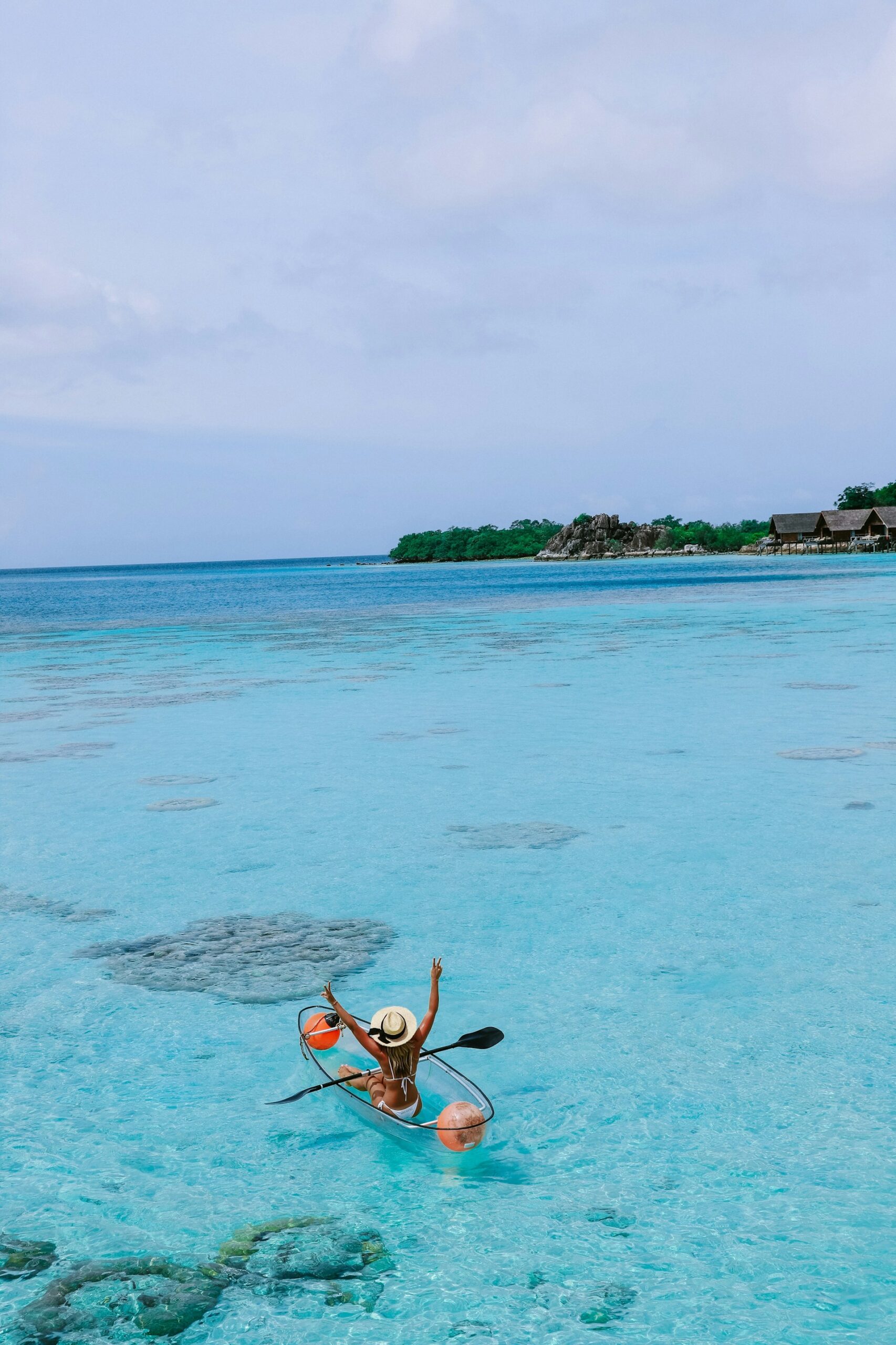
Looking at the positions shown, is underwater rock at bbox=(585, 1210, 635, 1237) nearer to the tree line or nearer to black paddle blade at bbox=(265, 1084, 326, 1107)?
black paddle blade at bbox=(265, 1084, 326, 1107)

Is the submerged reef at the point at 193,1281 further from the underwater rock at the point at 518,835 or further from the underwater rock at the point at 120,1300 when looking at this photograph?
the underwater rock at the point at 518,835

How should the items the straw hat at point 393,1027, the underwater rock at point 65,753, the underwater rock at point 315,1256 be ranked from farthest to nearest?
the underwater rock at point 65,753 → the straw hat at point 393,1027 → the underwater rock at point 315,1256

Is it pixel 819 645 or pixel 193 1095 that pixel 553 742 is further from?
pixel 819 645

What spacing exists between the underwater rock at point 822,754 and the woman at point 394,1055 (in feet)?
35.5

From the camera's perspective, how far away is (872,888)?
10.4 metres

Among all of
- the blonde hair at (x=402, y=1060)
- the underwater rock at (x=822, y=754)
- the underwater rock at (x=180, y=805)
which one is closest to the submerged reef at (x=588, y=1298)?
the blonde hair at (x=402, y=1060)

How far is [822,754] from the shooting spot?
1639cm

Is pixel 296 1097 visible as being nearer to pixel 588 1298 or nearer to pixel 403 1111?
pixel 403 1111

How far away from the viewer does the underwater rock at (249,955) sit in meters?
8.65

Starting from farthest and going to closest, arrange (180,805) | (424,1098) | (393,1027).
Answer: (180,805)
(424,1098)
(393,1027)

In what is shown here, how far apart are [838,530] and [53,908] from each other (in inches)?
5262

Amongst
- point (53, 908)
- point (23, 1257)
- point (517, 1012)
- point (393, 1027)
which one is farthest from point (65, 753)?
point (23, 1257)

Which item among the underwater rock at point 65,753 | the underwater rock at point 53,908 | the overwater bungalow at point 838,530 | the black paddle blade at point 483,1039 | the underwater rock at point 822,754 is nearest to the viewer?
the black paddle blade at point 483,1039

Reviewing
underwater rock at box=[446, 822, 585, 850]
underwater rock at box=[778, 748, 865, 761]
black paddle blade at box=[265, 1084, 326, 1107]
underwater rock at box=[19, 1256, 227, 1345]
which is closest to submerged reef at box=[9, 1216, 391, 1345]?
underwater rock at box=[19, 1256, 227, 1345]
